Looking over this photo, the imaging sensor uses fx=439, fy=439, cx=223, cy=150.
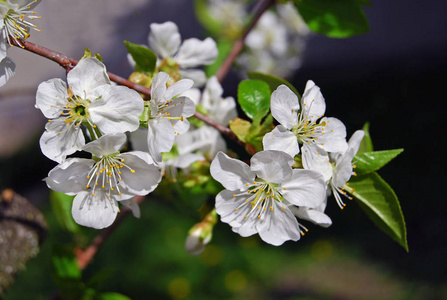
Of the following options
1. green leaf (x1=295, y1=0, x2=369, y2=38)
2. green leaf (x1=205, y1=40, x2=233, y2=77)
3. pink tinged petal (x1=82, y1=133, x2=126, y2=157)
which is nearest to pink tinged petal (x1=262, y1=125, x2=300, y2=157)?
pink tinged petal (x1=82, y1=133, x2=126, y2=157)

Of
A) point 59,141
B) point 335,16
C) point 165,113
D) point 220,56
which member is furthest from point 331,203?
point 59,141

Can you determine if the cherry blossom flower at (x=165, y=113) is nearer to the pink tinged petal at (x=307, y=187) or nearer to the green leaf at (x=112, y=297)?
the pink tinged petal at (x=307, y=187)

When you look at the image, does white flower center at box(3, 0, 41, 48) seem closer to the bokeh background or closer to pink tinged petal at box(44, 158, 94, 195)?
pink tinged petal at box(44, 158, 94, 195)

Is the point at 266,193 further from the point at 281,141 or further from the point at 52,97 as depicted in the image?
the point at 52,97

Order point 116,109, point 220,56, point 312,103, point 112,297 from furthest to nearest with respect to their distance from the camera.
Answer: point 220,56, point 112,297, point 312,103, point 116,109

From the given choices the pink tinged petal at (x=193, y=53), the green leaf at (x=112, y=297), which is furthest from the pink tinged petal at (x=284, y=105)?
the green leaf at (x=112, y=297)

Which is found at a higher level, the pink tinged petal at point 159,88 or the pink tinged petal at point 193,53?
the pink tinged petal at point 159,88
